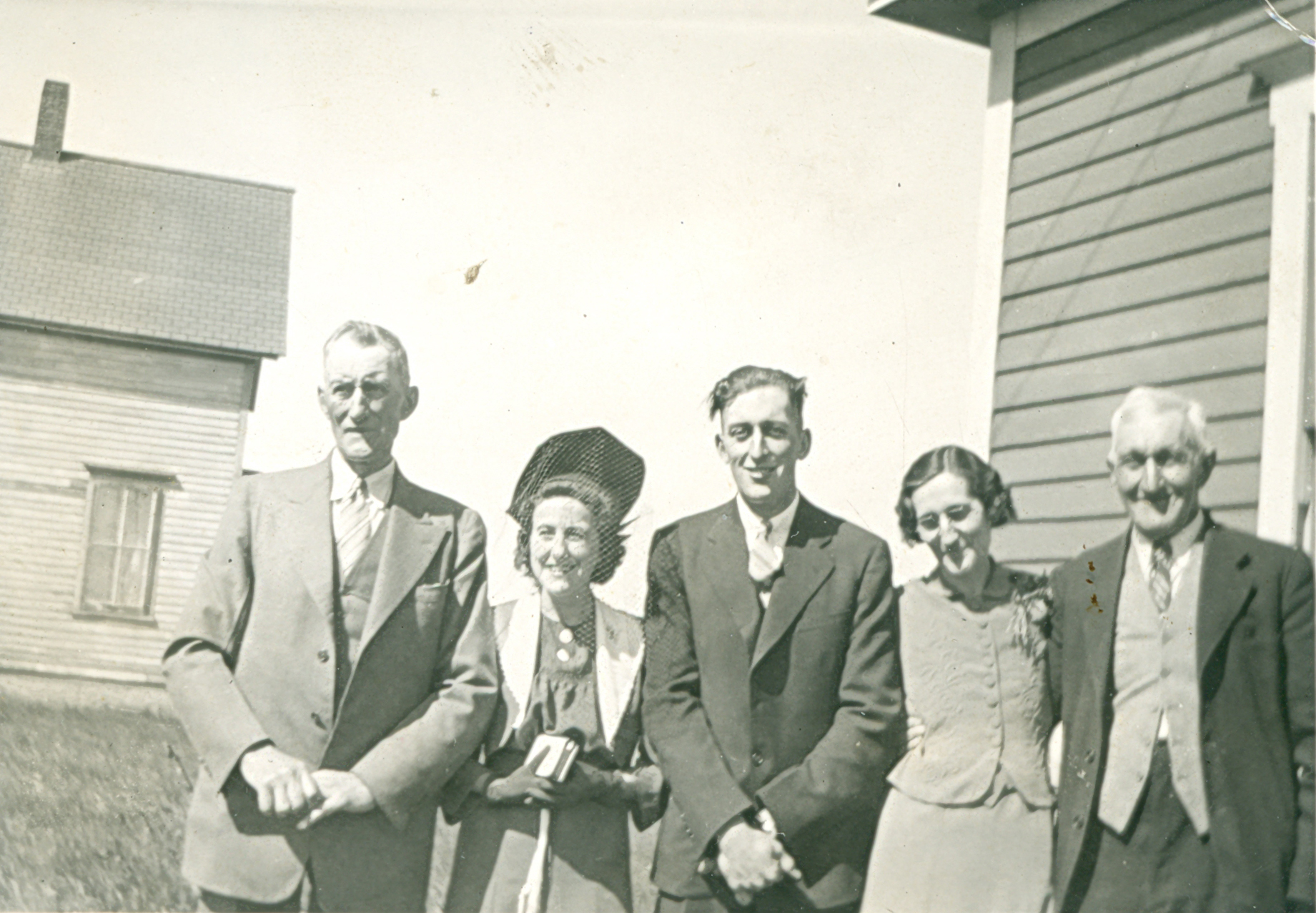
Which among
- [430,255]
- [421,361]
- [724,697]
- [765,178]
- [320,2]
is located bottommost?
[724,697]

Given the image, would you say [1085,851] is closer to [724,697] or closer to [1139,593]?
[1139,593]

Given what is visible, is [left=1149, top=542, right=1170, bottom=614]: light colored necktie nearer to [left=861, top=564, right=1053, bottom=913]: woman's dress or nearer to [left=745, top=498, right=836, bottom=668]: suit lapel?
[left=861, top=564, right=1053, bottom=913]: woman's dress

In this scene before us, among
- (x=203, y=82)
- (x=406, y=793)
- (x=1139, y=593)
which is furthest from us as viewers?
(x=203, y=82)

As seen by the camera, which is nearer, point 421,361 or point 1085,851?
point 1085,851

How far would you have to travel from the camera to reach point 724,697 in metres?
3.29

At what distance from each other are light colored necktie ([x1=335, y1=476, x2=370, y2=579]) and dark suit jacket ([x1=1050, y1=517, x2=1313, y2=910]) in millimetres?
1877

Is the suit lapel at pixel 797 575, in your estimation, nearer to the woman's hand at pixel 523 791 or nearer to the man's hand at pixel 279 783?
the woman's hand at pixel 523 791

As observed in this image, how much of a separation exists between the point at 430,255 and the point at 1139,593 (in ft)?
7.13

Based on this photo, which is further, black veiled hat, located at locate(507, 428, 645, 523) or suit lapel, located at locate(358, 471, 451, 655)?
black veiled hat, located at locate(507, 428, 645, 523)

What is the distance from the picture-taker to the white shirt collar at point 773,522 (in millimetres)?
3451

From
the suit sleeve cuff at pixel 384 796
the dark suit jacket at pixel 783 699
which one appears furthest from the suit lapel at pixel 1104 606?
the suit sleeve cuff at pixel 384 796

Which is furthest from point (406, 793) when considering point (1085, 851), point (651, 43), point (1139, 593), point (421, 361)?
point (651, 43)

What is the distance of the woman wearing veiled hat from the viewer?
3.23m

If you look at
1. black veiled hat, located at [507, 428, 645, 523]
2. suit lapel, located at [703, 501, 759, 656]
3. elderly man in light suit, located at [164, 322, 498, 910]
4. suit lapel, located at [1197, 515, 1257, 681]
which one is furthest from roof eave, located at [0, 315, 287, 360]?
suit lapel, located at [1197, 515, 1257, 681]
